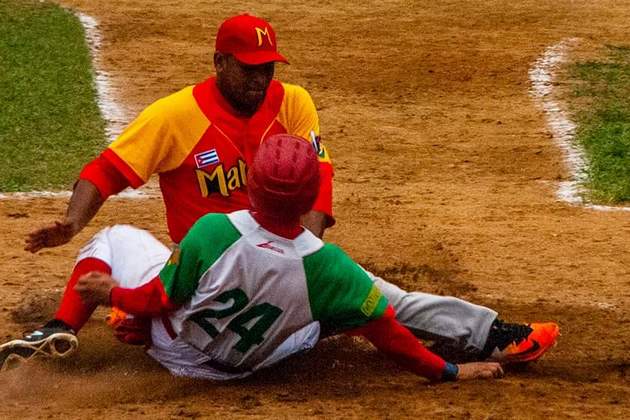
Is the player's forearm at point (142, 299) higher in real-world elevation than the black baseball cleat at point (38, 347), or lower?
higher

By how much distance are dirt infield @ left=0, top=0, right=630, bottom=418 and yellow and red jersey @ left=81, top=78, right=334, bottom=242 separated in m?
0.75

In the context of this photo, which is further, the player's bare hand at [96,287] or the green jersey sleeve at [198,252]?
the player's bare hand at [96,287]

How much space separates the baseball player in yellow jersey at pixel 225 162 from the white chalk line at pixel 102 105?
10.1 feet

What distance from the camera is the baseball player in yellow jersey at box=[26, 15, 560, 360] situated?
6.00 meters

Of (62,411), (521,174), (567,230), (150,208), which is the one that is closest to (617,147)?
(521,174)

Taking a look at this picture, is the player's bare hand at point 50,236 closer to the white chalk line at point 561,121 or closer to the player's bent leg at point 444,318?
the player's bent leg at point 444,318

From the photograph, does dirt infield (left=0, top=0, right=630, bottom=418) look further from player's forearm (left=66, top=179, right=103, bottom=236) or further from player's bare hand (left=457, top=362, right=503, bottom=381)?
player's forearm (left=66, top=179, right=103, bottom=236)

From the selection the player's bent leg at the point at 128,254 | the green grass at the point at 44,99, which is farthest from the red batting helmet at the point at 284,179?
the green grass at the point at 44,99

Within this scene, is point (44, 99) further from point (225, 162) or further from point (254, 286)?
point (254, 286)

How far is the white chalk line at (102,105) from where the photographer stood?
30.6 feet

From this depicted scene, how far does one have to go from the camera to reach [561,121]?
11523mm

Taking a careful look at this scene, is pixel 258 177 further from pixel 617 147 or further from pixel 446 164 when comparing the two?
pixel 617 147

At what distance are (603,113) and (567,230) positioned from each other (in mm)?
3189

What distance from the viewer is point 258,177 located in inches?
197
